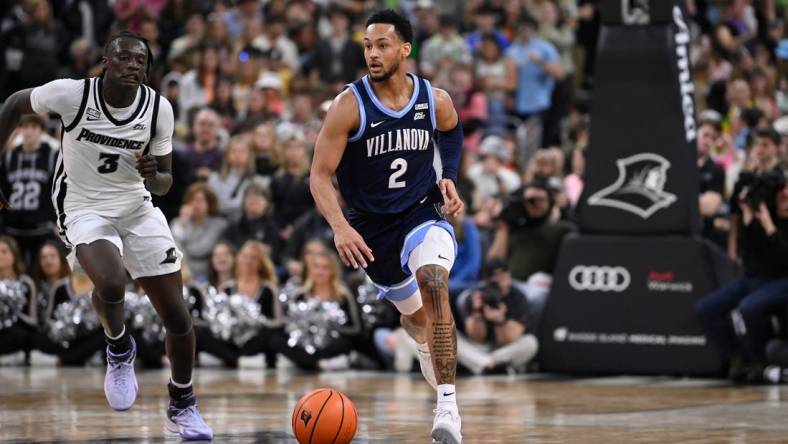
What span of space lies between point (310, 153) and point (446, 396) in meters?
9.44

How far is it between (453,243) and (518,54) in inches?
491

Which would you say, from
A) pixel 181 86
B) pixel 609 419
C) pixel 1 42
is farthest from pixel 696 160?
pixel 1 42

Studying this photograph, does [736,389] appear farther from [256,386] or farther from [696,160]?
[256,386]

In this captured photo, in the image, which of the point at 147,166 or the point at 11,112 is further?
the point at 11,112

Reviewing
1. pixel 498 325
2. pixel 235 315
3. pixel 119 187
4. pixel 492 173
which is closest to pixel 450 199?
pixel 119 187

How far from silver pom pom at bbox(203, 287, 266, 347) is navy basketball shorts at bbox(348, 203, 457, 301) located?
622cm

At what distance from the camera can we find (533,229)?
1606cm

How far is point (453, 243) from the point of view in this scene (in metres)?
9.58

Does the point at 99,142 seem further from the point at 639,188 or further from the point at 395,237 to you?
the point at 639,188

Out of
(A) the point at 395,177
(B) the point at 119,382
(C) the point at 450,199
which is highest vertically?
(A) the point at 395,177

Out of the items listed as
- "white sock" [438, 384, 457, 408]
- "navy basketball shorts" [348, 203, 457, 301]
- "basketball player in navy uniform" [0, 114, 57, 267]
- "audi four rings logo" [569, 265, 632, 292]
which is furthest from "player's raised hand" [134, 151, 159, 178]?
"basketball player in navy uniform" [0, 114, 57, 267]

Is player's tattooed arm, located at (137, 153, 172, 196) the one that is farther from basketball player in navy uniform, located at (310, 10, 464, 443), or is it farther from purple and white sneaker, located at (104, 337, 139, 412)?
purple and white sneaker, located at (104, 337, 139, 412)

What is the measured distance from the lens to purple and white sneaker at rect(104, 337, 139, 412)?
10.1 m

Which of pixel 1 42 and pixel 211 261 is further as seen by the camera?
pixel 1 42
